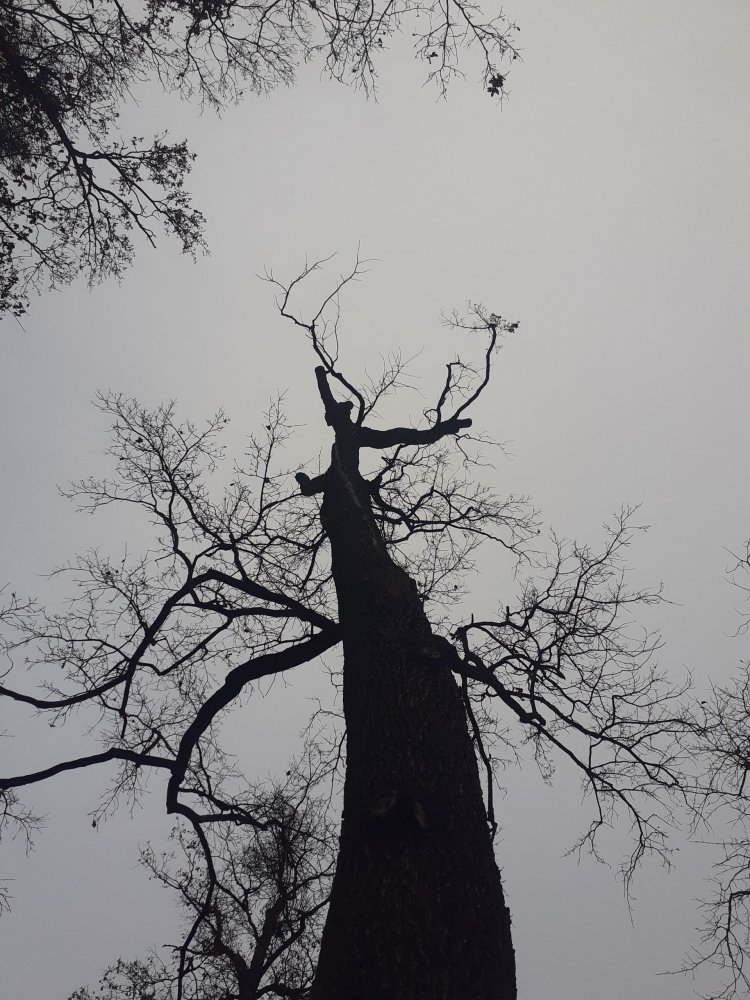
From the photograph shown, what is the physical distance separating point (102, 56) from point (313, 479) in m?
3.50

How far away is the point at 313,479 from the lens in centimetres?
618

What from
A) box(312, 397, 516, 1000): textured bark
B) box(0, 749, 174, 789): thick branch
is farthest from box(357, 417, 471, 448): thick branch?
box(0, 749, 174, 789): thick branch

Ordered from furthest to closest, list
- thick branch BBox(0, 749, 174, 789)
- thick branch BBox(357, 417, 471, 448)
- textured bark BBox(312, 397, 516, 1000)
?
thick branch BBox(357, 417, 471, 448)
thick branch BBox(0, 749, 174, 789)
textured bark BBox(312, 397, 516, 1000)

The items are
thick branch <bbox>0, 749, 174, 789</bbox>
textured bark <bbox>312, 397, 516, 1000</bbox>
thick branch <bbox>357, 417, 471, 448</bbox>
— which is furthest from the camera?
thick branch <bbox>357, 417, 471, 448</bbox>

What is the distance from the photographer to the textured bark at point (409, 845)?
220 cm

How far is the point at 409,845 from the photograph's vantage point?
2.57m

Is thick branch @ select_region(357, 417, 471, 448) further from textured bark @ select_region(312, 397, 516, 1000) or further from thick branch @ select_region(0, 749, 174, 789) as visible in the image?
thick branch @ select_region(0, 749, 174, 789)

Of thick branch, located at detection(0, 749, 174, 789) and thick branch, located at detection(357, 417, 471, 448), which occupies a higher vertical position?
thick branch, located at detection(357, 417, 471, 448)

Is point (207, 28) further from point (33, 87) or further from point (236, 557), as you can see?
point (236, 557)

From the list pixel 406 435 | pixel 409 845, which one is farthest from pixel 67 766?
pixel 406 435

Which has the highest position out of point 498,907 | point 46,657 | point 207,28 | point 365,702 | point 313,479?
point 207,28

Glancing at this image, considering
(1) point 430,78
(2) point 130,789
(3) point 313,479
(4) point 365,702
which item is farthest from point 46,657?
(1) point 430,78

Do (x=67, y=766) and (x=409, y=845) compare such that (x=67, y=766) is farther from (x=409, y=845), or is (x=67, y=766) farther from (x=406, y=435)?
(x=406, y=435)

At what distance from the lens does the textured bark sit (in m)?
2.20
